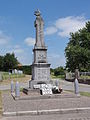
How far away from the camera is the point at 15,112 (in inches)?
361

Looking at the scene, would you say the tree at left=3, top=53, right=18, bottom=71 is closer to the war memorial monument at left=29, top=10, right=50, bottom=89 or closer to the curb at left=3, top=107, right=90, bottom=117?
the war memorial monument at left=29, top=10, right=50, bottom=89

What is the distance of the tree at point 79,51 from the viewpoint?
154 ft

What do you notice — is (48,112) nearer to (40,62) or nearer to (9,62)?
(40,62)

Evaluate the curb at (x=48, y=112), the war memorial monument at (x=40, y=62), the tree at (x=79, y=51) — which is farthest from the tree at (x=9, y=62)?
the curb at (x=48, y=112)

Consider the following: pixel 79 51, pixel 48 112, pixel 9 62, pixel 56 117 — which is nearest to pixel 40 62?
pixel 48 112

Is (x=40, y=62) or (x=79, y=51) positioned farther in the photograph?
(x=79, y=51)

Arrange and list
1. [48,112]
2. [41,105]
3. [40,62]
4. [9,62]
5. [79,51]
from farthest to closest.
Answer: [9,62] < [79,51] < [40,62] < [41,105] < [48,112]

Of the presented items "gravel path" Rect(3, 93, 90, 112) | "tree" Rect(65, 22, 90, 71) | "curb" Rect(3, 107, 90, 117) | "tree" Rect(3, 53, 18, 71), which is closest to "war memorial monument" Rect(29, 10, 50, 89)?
"gravel path" Rect(3, 93, 90, 112)

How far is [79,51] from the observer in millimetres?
46781

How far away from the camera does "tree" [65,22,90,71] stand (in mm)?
46875

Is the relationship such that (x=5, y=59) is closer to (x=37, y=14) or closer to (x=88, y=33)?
(x=88, y=33)

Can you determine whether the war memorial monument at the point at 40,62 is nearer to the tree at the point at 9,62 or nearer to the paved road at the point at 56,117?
the paved road at the point at 56,117

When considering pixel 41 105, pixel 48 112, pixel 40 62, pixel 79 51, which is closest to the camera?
pixel 48 112

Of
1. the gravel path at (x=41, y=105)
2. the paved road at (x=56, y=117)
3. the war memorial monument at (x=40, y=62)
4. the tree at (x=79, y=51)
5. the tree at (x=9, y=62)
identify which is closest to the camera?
the paved road at (x=56, y=117)
